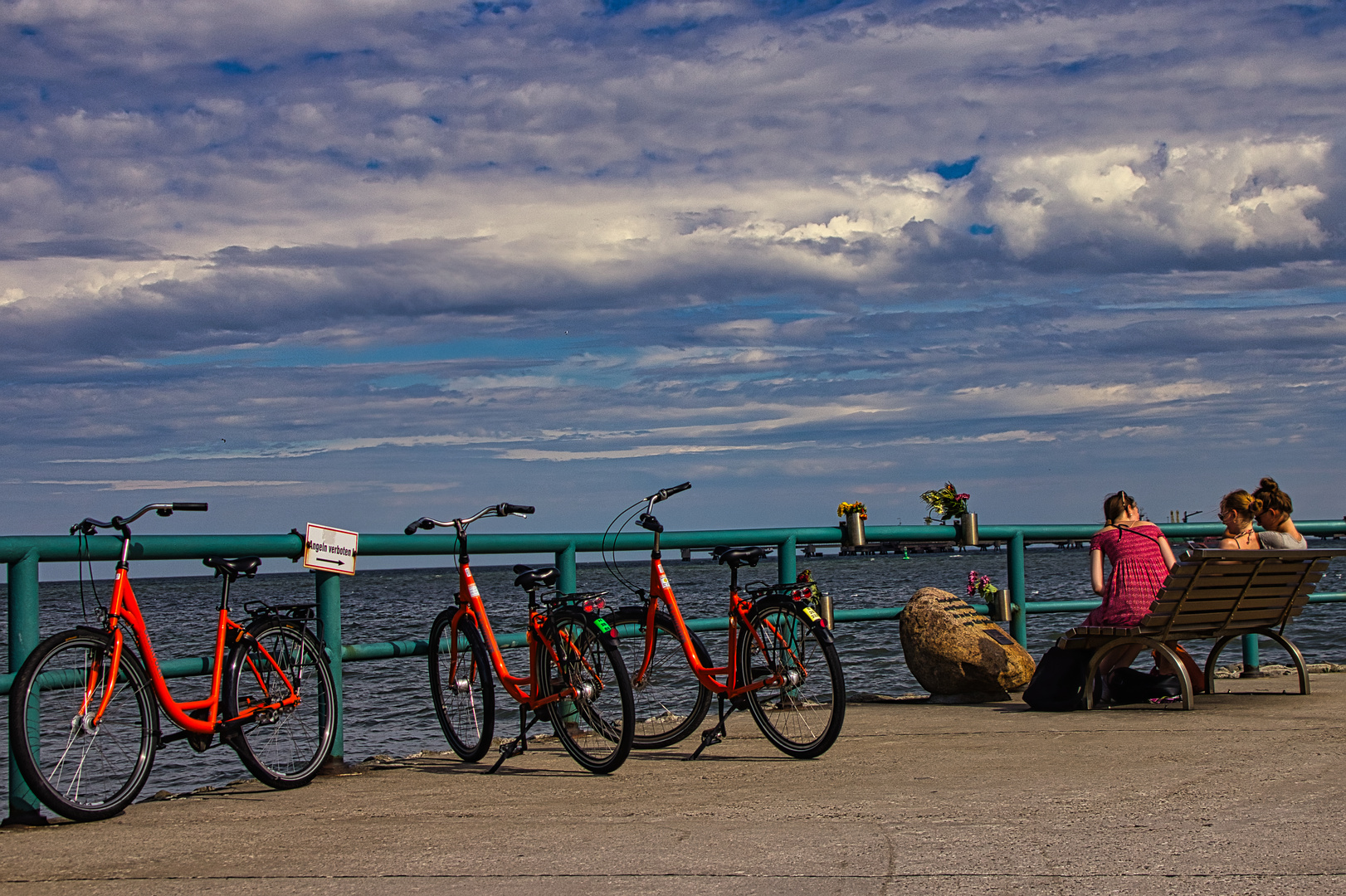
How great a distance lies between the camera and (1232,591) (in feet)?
25.1

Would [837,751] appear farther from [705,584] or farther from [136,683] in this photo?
[705,584]

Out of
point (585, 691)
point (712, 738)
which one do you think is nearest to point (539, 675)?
point (585, 691)

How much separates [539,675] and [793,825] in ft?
6.76

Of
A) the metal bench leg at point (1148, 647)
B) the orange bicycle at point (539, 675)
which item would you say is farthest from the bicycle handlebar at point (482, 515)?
the metal bench leg at point (1148, 647)

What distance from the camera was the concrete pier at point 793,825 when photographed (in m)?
3.99

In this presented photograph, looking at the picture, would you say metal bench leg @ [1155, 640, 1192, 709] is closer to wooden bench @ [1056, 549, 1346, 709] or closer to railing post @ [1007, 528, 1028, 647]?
wooden bench @ [1056, 549, 1346, 709]

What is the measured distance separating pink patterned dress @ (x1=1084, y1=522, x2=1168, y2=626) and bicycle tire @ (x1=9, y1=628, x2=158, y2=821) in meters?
5.18

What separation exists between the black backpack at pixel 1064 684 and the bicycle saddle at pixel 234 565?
177 inches

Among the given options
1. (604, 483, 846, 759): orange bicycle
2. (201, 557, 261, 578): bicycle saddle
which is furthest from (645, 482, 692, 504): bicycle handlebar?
(201, 557, 261, 578): bicycle saddle

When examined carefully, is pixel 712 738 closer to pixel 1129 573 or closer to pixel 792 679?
pixel 792 679

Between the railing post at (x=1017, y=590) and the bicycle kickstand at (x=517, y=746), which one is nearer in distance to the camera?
the bicycle kickstand at (x=517, y=746)

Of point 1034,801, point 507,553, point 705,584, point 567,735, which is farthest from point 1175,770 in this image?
point 705,584

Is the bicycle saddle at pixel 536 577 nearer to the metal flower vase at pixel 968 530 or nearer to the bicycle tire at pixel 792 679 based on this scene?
the bicycle tire at pixel 792 679

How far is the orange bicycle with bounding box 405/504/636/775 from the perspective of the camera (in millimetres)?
6281
